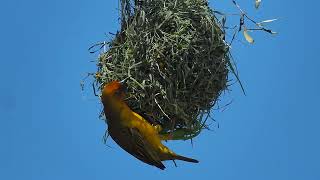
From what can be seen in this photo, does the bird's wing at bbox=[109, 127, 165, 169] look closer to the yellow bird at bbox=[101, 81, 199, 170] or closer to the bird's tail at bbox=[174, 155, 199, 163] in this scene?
the yellow bird at bbox=[101, 81, 199, 170]

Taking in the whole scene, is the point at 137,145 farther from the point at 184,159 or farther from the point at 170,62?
the point at 170,62

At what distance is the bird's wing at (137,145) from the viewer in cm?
242

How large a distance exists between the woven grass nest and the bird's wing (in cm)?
10

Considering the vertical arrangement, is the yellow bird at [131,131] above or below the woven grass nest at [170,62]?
below

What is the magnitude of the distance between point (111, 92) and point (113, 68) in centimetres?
15

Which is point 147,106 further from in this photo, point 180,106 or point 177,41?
point 177,41

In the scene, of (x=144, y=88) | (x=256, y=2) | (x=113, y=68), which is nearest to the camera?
(x=256, y=2)

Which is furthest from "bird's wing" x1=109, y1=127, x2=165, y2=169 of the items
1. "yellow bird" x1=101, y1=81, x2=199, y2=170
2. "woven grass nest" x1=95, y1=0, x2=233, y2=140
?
"woven grass nest" x1=95, y1=0, x2=233, y2=140

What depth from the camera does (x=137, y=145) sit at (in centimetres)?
244

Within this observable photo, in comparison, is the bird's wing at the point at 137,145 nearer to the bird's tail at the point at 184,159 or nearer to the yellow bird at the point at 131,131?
the yellow bird at the point at 131,131

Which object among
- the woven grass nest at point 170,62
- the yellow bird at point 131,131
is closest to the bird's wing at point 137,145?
the yellow bird at point 131,131

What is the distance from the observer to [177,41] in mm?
2352

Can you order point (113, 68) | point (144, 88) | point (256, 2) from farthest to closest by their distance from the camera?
point (113, 68), point (144, 88), point (256, 2)

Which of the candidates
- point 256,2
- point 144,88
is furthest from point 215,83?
point 256,2
